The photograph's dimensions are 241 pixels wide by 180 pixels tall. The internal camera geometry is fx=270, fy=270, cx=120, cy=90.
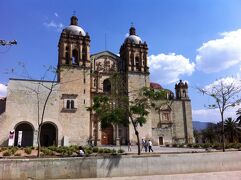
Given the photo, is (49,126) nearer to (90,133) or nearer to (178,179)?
(90,133)

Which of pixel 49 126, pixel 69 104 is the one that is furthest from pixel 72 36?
pixel 49 126

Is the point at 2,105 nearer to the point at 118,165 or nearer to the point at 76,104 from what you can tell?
the point at 76,104

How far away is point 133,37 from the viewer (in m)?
43.9

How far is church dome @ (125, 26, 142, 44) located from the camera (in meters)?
43.3

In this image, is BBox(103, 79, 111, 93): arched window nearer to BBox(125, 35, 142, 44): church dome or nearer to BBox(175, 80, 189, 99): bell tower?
BBox(125, 35, 142, 44): church dome

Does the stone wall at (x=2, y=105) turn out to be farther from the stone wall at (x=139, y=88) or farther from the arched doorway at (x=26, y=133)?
the stone wall at (x=139, y=88)

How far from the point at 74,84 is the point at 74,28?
29.9ft

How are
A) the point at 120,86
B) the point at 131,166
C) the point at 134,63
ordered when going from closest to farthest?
1. the point at 131,166
2. the point at 120,86
3. the point at 134,63

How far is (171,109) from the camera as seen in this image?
4525cm

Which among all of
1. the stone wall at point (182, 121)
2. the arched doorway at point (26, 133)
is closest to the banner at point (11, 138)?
the arched doorway at point (26, 133)

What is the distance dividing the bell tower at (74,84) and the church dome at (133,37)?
292 inches

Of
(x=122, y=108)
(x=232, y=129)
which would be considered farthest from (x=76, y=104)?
(x=232, y=129)

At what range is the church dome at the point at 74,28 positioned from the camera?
129 ft

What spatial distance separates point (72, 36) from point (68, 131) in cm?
1352
